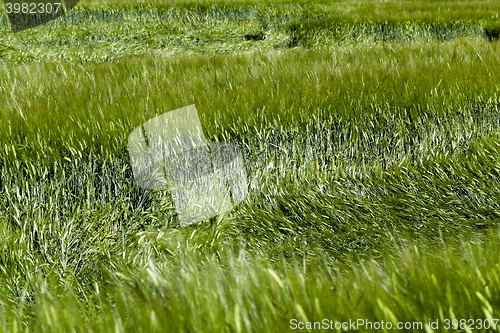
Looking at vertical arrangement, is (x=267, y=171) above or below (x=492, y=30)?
below

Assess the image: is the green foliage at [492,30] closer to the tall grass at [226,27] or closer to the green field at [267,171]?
the tall grass at [226,27]

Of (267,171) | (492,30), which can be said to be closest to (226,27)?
(492,30)

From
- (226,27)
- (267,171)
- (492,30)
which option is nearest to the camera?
(267,171)

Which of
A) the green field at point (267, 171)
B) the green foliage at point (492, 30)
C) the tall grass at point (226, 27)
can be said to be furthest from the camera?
the tall grass at point (226, 27)

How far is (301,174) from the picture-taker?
2.25 metres

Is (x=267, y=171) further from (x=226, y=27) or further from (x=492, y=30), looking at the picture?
(x=226, y=27)

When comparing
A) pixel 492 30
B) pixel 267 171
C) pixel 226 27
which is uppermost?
pixel 226 27

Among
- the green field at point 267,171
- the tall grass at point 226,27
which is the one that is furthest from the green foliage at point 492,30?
the green field at point 267,171

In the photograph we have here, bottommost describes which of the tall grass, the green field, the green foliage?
the green field

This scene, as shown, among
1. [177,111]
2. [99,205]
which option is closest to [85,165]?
[99,205]

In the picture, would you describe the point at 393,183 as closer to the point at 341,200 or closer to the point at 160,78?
the point at 341,200

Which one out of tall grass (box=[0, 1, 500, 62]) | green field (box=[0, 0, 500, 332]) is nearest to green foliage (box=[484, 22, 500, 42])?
tall grass (box=[0, 1, 500, 62])

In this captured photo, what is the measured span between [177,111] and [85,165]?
51 centimetres

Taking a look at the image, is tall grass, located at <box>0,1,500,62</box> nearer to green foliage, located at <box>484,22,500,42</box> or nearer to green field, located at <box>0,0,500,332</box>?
green foliage, located at <box>484,22,500,42</box>
